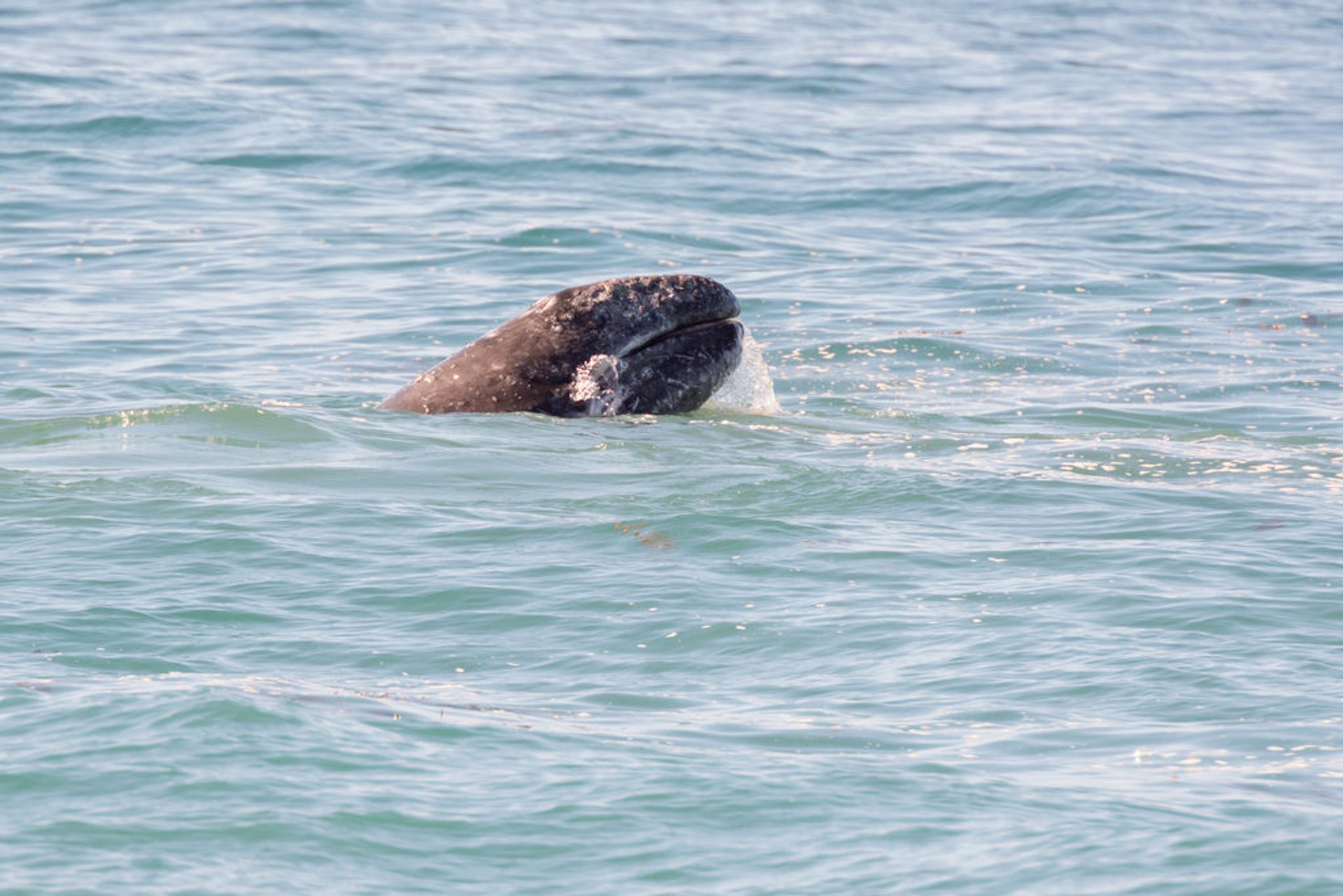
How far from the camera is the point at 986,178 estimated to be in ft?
72.7

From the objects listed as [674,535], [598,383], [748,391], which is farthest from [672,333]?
[674,535]

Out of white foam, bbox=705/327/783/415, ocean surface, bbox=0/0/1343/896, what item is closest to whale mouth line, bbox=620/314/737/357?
ocean surface, bbox=0/0/1343/896

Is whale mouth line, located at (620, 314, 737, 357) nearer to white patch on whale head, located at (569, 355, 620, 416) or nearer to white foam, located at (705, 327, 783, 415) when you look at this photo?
Result: white patch on whale head, located at (569, 355, 620, 416)

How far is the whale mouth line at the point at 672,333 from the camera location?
10.7m

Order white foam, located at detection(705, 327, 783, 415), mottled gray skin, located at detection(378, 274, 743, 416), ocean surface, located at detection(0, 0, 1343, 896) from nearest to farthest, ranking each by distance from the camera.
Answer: ocean surface, located at detection(0, 0, 1343, 896) → mottled gray skin, located at detection(378, 274, 743, 416) → white foam, located at detection(705, 327, 783, 415)

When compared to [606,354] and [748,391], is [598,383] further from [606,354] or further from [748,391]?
[748,391]

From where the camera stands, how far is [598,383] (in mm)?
10664

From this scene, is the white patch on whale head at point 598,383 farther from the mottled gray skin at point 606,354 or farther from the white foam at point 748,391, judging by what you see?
the white foam at point 748,391

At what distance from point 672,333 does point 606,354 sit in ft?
1.23

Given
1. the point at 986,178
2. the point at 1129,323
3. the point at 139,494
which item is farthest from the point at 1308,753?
the point at 986,178

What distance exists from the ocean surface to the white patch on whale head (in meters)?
0.17

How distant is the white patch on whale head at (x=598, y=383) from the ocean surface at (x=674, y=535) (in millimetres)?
165

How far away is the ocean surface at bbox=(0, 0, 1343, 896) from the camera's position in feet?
17.7

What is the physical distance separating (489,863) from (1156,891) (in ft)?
5.47
